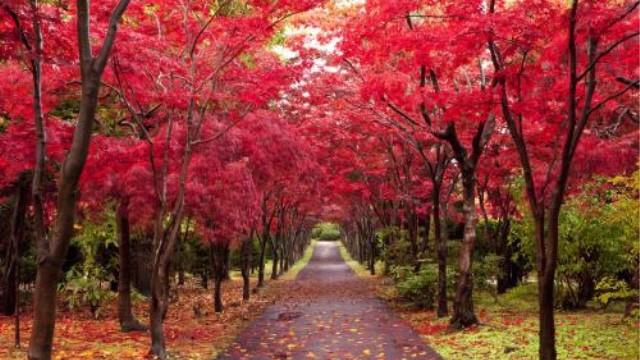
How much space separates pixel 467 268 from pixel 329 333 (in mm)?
3443

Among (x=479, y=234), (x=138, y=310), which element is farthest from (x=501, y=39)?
(x=479, y=234)

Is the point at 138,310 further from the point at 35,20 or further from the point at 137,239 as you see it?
the point at 35,20

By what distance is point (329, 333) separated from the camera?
44.5 ft

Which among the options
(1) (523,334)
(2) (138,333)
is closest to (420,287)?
(1) (523,334)

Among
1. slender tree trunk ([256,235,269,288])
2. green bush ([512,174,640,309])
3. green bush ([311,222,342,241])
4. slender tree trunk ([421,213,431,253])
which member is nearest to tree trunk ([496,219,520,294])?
slender tree trunk ([421,213,431,253])

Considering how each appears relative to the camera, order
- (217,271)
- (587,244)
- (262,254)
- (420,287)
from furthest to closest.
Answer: (262,254), (217,271), (420,287), (587,244)

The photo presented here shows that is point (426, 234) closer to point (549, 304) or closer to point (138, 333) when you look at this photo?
point (138, 333)

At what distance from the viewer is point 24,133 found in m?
10.2

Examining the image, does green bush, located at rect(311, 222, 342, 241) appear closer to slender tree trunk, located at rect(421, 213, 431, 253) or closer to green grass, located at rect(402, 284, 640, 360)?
slender tree trunk, located at rect(421, 213, 431, 253)

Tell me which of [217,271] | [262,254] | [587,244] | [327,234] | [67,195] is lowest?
[217,271]

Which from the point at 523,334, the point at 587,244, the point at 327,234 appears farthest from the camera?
the point at 327,234

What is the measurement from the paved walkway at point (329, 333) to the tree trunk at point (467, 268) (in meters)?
1.16

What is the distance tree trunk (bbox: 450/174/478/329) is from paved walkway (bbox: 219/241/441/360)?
1.16 metres

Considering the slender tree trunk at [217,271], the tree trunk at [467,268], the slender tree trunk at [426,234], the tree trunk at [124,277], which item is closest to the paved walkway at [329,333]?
the tree trunk at [467,268]
